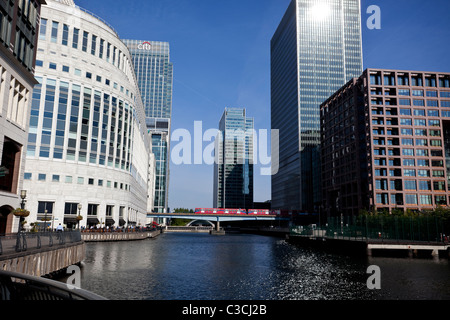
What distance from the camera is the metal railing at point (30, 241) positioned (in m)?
19.8

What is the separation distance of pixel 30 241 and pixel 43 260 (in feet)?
5.48

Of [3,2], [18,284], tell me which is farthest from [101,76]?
[18,284]

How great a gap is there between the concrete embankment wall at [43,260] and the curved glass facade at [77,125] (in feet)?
155

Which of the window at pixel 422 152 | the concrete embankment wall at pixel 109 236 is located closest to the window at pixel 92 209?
the concrete embankment wall at pixel 109 236

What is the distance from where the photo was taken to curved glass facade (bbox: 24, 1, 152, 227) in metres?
74.6

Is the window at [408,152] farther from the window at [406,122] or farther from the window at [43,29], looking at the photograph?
the window at [43,29]

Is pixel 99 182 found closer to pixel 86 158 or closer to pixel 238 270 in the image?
pixel 86 158

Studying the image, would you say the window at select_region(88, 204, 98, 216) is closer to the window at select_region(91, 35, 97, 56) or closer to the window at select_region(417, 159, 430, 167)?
the window at select_region(91, 35, 97, 56)

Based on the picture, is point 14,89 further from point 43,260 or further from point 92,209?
point 92,209

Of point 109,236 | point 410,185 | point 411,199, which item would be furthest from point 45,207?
point 410,185

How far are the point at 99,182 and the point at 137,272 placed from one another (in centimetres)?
5678

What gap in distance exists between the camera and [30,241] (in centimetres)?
2341

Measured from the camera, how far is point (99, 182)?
83938mm

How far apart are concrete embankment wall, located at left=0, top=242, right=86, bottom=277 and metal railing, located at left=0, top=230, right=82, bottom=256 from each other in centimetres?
40
